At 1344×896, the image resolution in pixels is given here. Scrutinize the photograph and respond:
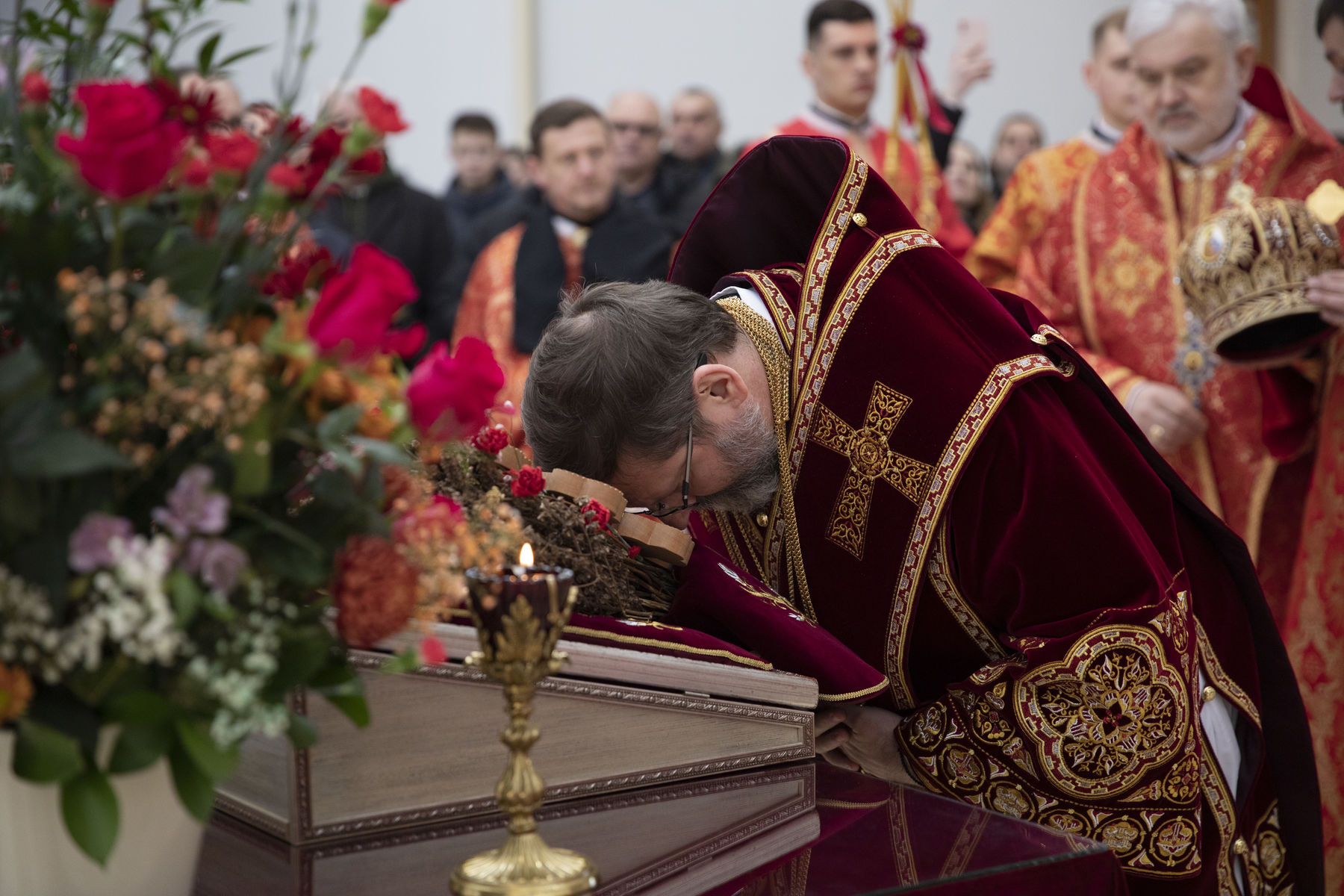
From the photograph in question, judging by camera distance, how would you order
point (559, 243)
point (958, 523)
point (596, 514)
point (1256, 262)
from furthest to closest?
point (559, 243) < point (1256, 262) < point (958, 523) < point (596, 514)

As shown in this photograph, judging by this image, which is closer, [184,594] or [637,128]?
[184,594]

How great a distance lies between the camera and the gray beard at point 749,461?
69.6 inches

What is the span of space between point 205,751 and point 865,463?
3.65 feet

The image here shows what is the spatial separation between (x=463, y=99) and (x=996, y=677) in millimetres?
7962

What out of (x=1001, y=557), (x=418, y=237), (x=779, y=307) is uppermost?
(x=418, y=237)

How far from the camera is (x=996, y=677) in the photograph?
162 centimetres

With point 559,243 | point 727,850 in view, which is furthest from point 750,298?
point 559,243

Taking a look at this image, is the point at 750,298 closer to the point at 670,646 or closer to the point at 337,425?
the point at 670,646

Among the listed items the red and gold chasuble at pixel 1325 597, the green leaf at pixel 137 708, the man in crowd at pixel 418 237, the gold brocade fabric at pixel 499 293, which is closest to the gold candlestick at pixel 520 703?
the green leaf at pixel 137 708

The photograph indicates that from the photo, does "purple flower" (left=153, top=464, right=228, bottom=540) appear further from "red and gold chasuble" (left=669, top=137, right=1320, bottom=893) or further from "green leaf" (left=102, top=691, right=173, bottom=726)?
"red and gold chasuble" (left=669, top=137, right=1320, bottom=893)

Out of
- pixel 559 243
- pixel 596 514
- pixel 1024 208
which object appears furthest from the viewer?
pixel 559 243

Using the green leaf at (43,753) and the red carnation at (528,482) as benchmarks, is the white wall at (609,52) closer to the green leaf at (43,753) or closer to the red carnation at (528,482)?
the red carnation at (528,482)

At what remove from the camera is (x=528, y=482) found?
4.60 ft

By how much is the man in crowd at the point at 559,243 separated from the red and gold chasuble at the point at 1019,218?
1.19 m
